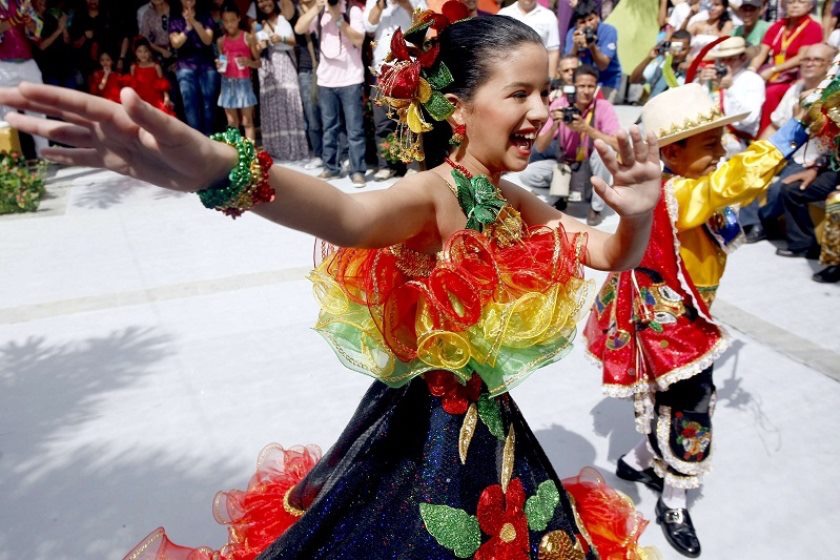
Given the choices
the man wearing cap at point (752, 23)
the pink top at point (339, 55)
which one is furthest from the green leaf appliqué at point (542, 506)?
the man wearing cap at point (752, 23)

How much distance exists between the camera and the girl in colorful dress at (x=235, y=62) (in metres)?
7.55

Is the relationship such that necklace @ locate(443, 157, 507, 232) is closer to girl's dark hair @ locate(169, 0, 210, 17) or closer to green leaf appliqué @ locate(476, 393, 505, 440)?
green leaf appliqué @ locate(476, 393, 505, 440)

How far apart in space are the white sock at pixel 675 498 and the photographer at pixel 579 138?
2.98 metres

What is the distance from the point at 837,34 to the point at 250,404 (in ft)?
21.7

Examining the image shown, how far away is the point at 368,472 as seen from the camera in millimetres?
1658

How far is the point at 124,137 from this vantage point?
103cm

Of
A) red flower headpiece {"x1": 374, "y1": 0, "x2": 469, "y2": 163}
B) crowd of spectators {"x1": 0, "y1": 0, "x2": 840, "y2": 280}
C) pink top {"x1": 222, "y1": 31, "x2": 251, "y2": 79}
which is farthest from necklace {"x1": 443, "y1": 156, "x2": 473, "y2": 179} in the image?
pink top {"x1": 222, "y1": 31, "x2": 251, "y2": 79}

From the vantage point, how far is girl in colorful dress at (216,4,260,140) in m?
7.55

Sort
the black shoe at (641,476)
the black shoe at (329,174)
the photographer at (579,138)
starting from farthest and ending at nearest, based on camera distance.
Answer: the black shoe at (329,174)
the photographer at (579,138)
the black shoe at (641,476)

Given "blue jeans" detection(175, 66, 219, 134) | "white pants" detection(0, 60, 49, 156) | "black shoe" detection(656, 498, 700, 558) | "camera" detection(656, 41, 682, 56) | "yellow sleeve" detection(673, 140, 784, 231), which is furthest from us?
"camera" detection(656, 41, 682, 56)

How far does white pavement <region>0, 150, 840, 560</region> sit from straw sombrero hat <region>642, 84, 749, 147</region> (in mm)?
1431

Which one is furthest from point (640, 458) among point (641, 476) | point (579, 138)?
point (579, 138)

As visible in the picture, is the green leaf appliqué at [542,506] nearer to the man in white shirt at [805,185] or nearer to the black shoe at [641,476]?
the black shoe at [641,476]

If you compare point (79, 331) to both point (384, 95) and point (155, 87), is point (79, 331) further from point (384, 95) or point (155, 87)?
point (155, 87)
